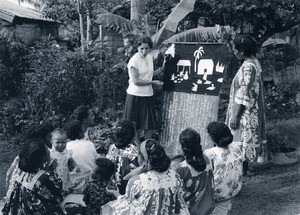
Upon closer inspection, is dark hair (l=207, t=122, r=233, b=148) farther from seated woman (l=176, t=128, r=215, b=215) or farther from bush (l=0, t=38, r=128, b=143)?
bush (l=0, t=38, r=128, b=143)

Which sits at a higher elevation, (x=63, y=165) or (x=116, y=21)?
(x=116, y=21)

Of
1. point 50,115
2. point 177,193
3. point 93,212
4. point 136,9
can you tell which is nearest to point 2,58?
point 50,115

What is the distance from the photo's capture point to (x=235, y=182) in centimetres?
451

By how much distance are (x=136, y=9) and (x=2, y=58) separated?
327 centimetres

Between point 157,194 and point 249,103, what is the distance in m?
2.32

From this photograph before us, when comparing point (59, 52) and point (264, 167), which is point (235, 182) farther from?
point (59, 52)

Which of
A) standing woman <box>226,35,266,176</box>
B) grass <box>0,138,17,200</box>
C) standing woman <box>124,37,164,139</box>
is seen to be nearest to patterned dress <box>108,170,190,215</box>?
standing woman <box>226,35,266,176</box>

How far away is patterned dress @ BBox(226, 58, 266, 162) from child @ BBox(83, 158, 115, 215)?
2.08 metres

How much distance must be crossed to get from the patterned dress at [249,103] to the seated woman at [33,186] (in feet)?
8.64

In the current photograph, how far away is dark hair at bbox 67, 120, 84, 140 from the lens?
4.93m

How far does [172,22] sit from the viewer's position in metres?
7.62

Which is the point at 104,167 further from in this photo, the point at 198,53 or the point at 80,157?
the point at 198,53

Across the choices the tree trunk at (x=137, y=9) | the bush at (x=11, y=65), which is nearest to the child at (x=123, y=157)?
the tree trunk at (x=137, y=9)

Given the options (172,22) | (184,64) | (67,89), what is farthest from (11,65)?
(184,64)
